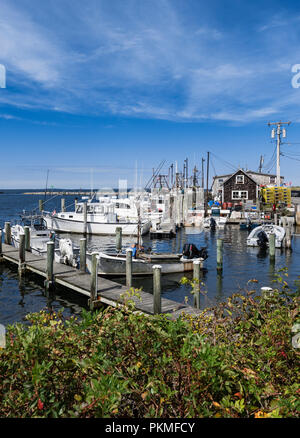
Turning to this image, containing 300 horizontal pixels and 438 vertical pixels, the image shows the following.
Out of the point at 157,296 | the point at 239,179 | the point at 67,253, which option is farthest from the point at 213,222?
the point at 157,296

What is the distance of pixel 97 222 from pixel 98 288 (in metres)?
25.5

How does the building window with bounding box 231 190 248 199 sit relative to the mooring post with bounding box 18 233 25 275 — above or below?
above

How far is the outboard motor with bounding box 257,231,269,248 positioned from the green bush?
2905 cm

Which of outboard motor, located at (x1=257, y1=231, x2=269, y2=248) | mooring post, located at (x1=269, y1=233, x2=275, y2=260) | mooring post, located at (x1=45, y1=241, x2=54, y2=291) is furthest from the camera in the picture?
outboard motor, located at (x1=257, y1=231, x2=269, y2=248)

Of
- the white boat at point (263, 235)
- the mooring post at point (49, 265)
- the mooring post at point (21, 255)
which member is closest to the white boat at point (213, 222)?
the white boat at point (263, 235)

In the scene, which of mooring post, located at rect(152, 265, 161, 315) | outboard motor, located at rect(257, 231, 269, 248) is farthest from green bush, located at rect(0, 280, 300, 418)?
outboard motor, located at rect(257, 231, 269, 248)

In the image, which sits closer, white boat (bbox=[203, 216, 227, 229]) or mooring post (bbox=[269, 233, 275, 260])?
mooring post (bbox=[269, 233, 275, 260])

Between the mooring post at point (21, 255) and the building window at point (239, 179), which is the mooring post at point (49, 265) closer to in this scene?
the mooring post at point (21, 255)

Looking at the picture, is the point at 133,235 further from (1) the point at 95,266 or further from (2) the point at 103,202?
(1) the point at 95,266

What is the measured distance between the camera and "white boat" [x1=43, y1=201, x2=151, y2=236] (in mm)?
38844

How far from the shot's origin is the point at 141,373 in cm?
354

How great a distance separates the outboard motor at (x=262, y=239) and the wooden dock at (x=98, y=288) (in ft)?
66.0

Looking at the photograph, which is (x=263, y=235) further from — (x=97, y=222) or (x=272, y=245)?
(x=97, y=222)

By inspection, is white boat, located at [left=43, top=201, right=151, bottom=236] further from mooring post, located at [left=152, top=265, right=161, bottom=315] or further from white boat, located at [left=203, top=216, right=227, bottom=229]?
mooring post, located at [left=152, top=265, right=161, bottom=315]
